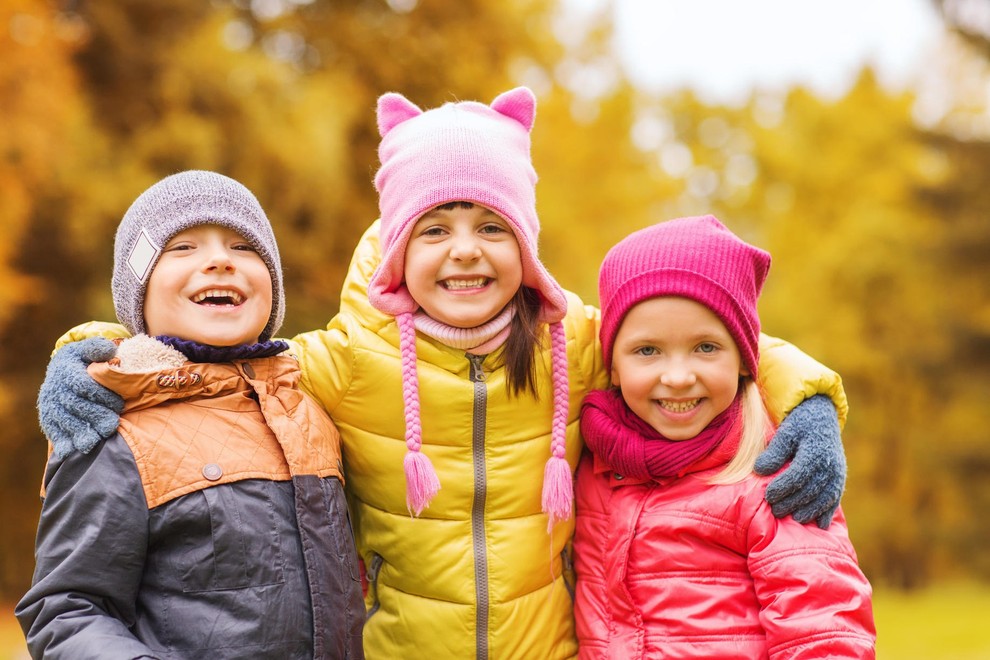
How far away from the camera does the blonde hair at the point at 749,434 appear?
2707 mm

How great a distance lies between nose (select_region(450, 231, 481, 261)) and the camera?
107 inches

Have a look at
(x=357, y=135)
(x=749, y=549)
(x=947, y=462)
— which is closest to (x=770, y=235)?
(x=947, y=462)

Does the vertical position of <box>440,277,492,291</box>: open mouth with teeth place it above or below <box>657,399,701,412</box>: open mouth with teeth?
above

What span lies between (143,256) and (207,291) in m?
0.19

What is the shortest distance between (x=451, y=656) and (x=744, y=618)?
30.7 inches

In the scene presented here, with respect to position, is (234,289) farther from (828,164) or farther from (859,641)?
(828,164)

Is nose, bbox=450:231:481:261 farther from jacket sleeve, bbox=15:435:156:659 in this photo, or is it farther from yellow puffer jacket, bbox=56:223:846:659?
jacket sleeve, bbox=15:435:156:659

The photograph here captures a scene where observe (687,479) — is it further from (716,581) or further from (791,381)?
(791,381)

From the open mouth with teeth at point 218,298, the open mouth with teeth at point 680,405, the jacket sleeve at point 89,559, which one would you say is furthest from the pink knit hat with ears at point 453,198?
the jacket sleeve at point 89,559

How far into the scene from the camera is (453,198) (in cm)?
271

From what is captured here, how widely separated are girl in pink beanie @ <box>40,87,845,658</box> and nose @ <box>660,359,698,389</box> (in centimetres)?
29

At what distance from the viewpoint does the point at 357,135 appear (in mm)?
10883

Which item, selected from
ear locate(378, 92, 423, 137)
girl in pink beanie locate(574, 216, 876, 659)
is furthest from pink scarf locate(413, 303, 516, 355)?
ear locate(378, 92, 423, 137)

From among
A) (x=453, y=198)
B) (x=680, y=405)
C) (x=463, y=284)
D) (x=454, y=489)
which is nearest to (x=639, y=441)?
(x=680, y=405)
